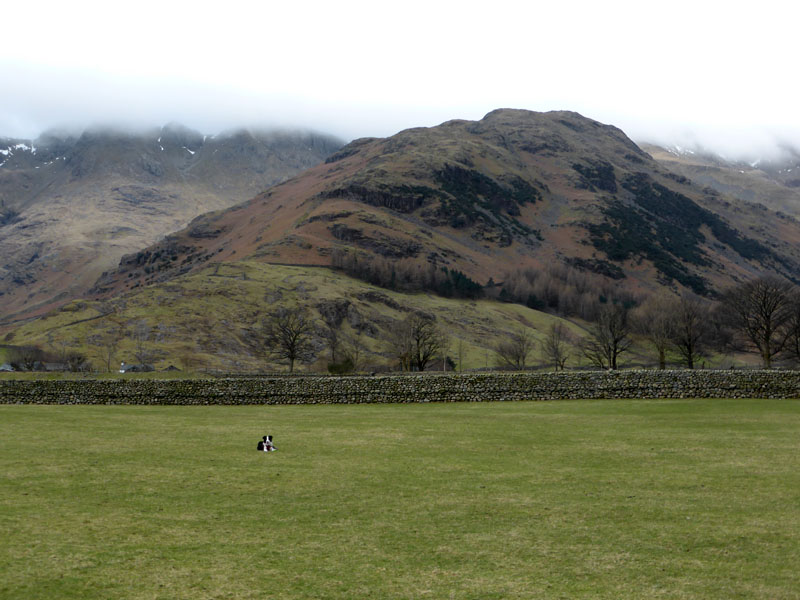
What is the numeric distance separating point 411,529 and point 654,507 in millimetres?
5803

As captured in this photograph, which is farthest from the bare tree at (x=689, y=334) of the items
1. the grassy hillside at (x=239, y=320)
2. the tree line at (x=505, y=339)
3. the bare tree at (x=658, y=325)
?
the grassy hillside at (x=239, y=320)

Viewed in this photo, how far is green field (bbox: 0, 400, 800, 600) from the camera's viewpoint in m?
11.4

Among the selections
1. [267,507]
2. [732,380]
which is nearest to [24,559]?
[267,507]

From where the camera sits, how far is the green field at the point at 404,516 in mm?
11375

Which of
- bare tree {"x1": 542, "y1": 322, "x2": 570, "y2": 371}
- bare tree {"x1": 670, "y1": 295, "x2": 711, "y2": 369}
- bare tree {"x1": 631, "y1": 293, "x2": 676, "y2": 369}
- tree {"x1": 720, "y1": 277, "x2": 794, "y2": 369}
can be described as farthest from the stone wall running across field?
bare tree {"x1": 542, "y1": 322, "x2": 570, "y2": 371}

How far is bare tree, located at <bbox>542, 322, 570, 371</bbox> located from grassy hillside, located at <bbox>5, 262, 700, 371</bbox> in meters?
3.65

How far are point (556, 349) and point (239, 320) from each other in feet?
228

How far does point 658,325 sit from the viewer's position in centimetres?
11319

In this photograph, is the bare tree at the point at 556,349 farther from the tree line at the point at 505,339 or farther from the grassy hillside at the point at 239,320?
the grassy hillside at the point at 239,320

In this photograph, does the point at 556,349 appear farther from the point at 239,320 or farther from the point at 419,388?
the point at 239,320

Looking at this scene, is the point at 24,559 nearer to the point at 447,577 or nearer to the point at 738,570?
the point at 447,577

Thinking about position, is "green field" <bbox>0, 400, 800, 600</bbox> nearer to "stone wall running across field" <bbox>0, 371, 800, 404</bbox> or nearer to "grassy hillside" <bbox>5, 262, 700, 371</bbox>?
"stone wall running across field" <bbox>0, 371, 800, 404</bbox>

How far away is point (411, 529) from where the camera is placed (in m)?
14.5

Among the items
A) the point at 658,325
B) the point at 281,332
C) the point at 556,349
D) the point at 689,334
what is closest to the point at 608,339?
the point at 556,349
